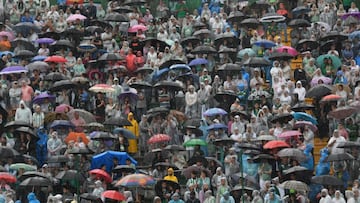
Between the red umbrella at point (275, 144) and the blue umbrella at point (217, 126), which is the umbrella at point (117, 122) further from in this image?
the red umbrella at point (275, 144)

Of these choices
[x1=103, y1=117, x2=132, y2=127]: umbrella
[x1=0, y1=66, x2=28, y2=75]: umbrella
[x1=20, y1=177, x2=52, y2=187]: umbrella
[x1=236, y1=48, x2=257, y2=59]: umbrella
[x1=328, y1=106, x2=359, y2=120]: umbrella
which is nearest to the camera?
[x1=20, y1=177, x2=52, y2=187]: umbrella

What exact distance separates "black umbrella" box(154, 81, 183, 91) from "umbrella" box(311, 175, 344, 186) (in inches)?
285

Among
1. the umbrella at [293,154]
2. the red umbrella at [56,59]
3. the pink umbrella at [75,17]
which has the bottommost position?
the umbrella at [293,154]

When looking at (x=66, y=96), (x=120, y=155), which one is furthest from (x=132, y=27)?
(x=120, y=155)

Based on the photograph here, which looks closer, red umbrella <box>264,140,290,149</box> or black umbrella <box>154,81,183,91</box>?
red umbrella <box>264,140,290,149</box>

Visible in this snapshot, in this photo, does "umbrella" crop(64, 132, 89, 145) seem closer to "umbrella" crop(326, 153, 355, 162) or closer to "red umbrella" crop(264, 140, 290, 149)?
"red umbrella" crop(264, 140, 290, 149)

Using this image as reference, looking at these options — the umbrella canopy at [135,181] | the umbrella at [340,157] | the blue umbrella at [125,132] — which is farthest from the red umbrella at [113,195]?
the umbrella at [340,157]

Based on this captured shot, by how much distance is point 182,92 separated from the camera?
157 ft

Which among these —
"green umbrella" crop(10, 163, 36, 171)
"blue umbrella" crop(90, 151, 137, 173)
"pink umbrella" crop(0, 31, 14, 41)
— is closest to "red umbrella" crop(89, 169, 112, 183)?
"blue umbrella" crop(90, 151, 137, 173)

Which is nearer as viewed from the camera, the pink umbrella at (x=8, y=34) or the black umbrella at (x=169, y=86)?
the black umbrella at (x=169, y=86)

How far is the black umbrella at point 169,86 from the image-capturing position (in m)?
47.4

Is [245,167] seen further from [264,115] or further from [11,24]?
[11,24]

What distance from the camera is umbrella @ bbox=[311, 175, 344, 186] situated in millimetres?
41469

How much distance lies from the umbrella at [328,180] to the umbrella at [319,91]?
17.4 ft
